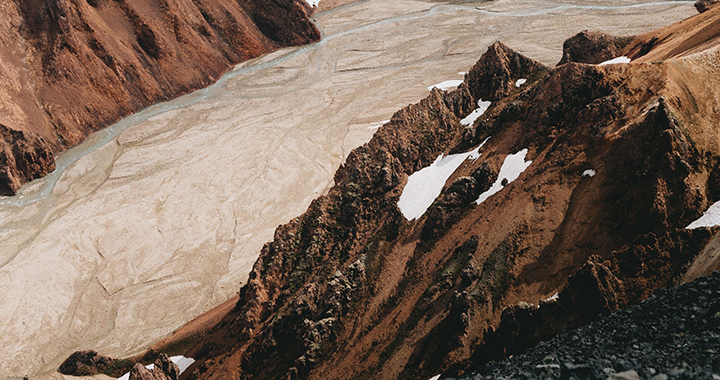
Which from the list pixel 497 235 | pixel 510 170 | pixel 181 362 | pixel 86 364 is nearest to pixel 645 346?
pixel 497 235

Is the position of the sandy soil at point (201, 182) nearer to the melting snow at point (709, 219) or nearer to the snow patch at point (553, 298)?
the snow patch at point (553, 298)

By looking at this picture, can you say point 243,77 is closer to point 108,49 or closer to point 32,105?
point 108,49

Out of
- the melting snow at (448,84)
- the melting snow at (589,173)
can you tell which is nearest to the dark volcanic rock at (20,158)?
the melting snow at (448,84)

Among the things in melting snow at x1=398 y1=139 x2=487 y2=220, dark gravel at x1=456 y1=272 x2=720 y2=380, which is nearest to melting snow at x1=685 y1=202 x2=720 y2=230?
dark gravel at x1=456 y1=272 x2=720 y2=380

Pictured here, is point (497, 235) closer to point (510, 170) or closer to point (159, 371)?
point (510, 170)

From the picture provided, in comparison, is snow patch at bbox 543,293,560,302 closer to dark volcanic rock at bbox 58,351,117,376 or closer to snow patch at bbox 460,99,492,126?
snow patch at bbox 460,99,492,126

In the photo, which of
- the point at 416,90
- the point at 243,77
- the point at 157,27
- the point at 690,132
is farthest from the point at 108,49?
the point at 690,132
